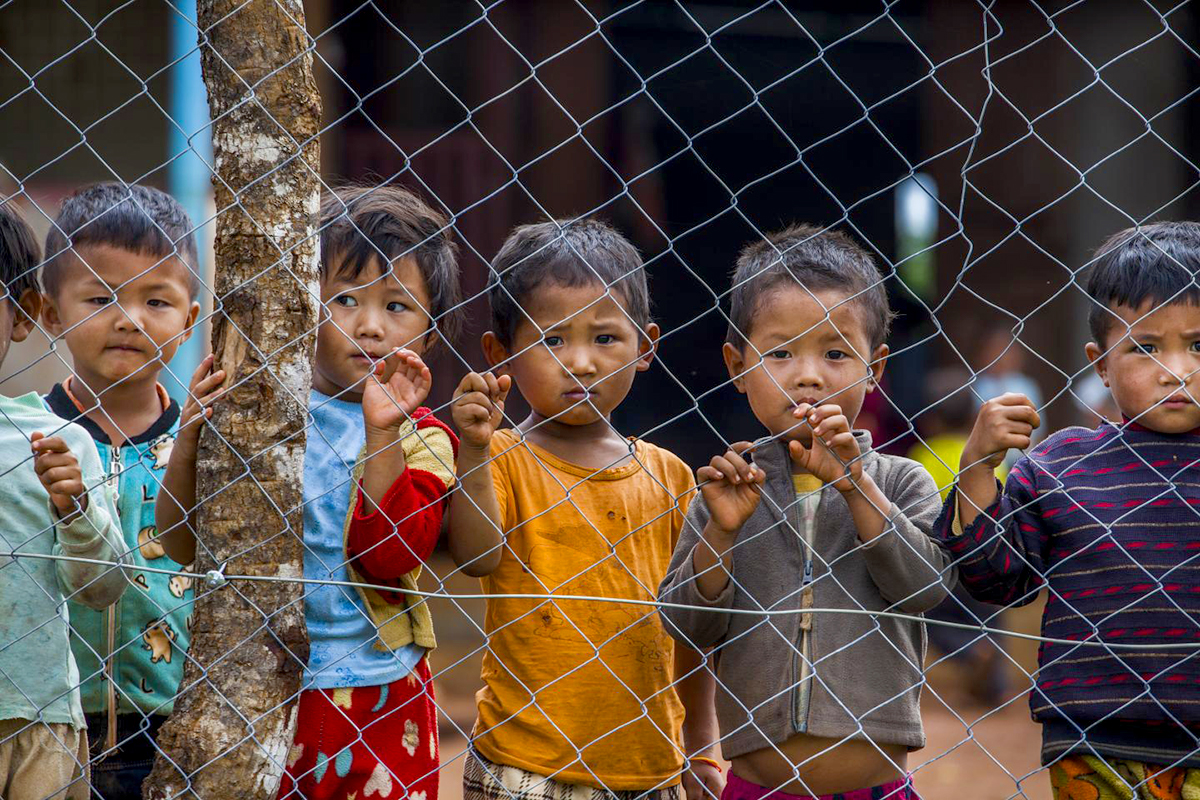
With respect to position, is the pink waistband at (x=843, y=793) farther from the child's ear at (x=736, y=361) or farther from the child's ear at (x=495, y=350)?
the child's ear at (x=495, y=350)

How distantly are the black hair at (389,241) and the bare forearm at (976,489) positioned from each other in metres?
0.93

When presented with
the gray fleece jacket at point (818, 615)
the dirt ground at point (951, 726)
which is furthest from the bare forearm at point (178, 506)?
the dirt ground at point (951, 726)

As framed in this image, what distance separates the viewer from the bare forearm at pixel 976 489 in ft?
6.62

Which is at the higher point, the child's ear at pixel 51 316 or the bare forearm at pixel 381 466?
the bare forearm at pixel 381 466

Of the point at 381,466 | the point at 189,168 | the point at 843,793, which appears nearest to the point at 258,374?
the point at 381,466

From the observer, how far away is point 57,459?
2061 mm

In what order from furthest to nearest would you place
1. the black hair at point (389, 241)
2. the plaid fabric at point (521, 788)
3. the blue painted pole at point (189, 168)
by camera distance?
the blue painted pole at point (189, 168), the black hair at point (389, 241), the plaid fabric at point (521, 788)

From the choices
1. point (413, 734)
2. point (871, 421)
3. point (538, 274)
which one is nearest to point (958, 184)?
point (871, 421)

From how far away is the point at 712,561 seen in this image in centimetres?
207

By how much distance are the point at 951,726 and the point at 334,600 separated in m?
4.95

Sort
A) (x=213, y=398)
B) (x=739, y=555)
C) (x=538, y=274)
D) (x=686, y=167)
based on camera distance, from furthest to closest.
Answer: (x=686, y=167) < (x=538, y=274) < (x=739, y=555) < (x=213, y=398)

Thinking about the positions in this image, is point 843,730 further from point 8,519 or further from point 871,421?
point 871,421

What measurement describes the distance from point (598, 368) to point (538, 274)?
23cm

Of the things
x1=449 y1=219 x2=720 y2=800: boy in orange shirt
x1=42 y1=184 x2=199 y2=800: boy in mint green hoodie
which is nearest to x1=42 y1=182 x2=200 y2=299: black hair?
x1=42 y1=184 x2=199 y2=800: boy in mint green hoodie
